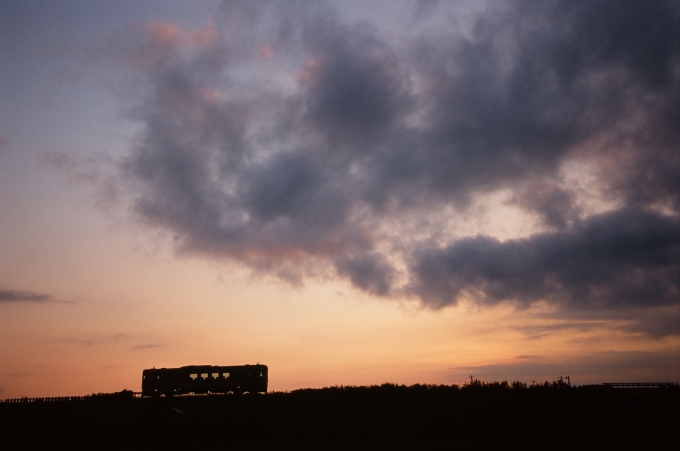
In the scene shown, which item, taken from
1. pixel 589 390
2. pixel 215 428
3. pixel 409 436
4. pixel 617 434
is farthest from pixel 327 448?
pixel 589 390

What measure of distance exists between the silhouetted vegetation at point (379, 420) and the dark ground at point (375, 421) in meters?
0.07

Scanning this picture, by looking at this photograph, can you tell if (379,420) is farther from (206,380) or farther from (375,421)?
(206,380)

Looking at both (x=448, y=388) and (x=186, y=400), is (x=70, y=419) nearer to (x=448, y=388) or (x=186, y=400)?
(x=186, y=400)

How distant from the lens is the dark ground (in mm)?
32812

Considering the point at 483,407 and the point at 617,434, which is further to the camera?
the point at 483,407

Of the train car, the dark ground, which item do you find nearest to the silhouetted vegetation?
the dark ground

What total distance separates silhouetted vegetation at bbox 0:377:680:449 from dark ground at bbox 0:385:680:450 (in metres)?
0.07

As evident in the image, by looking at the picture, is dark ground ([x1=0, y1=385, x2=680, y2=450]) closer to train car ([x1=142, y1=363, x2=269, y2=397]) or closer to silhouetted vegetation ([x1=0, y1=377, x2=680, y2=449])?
silhouetted vegetation ([x1=0, y1=377, x2=680, y2=449])

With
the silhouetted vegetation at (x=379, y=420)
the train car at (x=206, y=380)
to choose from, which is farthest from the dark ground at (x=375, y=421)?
the train car at (x=206, y=380)

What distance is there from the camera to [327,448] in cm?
3095

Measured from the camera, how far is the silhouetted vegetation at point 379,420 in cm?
3325

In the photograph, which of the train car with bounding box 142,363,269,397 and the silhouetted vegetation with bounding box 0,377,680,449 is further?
the train car with bounding box 142,363,269,397

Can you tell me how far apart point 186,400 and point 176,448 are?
17.3 meters

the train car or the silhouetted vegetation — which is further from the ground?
the train car
